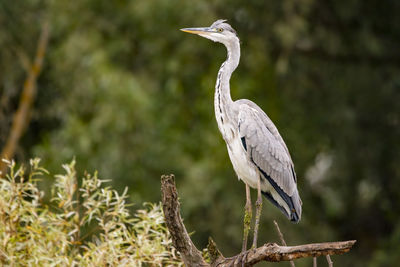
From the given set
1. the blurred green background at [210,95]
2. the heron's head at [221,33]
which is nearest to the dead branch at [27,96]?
the blurred green background at [210,95]

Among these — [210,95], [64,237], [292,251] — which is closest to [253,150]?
[292,251]

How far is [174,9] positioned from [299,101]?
2.12 m

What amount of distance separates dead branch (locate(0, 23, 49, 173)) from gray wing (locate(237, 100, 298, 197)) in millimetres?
5262

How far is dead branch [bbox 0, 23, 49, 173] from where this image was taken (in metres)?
9.32

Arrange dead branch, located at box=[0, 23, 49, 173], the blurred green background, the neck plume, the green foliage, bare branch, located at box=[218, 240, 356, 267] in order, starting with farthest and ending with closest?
1. dead branch, located at box=[0, 23, 49, 173]
2. the blurred green background
3. the neck plume
4. the green foliage
5. bare branch, located at box=[218, 240, 356, 267]

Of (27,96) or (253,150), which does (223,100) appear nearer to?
(253,150)

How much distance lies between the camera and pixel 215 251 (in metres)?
3.94

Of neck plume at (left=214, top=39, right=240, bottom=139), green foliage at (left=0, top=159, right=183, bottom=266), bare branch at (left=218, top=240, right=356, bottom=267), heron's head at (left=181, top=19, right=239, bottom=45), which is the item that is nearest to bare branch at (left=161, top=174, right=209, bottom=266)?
bare branch at (left=218, top=240, right=356, bottom=267)

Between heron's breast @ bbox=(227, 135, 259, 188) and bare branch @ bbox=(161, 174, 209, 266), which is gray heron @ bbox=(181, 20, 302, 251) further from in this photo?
bare branch @ bbox=(161, 174, 209, 266)

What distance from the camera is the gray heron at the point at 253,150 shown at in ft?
14.6

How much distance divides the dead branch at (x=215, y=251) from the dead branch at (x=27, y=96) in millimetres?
5694

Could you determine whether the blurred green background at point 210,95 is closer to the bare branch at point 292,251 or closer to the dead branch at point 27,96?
the dead branch at point 27,96

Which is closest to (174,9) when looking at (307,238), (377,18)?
(377,18)

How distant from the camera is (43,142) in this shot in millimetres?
9508
